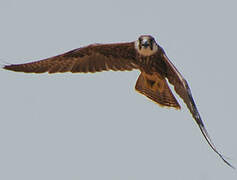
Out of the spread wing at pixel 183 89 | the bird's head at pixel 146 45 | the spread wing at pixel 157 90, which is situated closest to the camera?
the spread wing at pixel 183 89

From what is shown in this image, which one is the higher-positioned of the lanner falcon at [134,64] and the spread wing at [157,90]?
the lanner falcon at [134,64]

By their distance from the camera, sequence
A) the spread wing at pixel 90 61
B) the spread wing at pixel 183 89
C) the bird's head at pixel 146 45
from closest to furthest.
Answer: the spread wing at pixel 183 89, the bird's head at pixel 146 45, the spread wing at pixel 90 61

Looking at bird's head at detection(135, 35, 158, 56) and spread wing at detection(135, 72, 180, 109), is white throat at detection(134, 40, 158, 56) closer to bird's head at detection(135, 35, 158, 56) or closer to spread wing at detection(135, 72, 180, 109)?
bird's head at detection(135, 35, 158, 56)

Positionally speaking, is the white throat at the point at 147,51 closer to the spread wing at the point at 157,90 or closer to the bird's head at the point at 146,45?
the bird's head at the point at 146,45

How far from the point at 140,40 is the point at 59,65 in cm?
152

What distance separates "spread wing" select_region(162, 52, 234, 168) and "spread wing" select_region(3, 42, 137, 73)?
654 millimetres

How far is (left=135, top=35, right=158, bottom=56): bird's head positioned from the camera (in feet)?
30.9

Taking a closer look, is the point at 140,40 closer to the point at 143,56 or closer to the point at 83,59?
the point at 143,56

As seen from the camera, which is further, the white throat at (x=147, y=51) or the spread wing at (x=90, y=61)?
the spread wing at (x=90, y=61)

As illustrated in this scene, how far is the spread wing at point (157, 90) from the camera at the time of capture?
32.1 ft

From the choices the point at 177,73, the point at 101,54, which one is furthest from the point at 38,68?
the point at 177,73

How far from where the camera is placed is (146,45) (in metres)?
9.41

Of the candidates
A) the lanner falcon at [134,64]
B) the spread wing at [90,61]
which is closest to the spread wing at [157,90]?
the lanner falcon at [134,64]

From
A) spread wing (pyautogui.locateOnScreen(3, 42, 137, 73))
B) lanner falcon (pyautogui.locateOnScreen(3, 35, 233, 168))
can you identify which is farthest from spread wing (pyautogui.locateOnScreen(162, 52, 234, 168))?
spread wing (pyautogui.locateOnScreen(3, 42, 137, 73))
